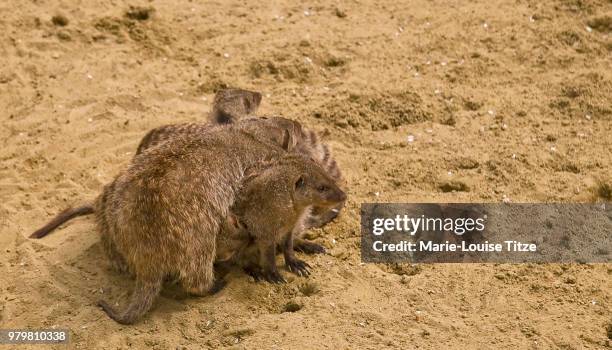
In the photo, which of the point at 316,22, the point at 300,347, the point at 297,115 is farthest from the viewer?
the point at 316,22

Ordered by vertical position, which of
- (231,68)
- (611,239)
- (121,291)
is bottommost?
(121,291)

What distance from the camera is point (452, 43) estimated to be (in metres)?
6.10

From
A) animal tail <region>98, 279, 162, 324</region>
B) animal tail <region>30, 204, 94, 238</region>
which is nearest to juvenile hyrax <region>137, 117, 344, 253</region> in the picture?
animal tail <region>30, 204, 94, 238</region>

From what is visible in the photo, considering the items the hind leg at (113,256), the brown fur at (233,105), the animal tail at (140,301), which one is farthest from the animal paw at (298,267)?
the brown fur at (233,105)

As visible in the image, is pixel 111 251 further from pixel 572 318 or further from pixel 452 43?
pixel 452 43

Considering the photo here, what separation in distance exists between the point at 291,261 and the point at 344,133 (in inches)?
54.2

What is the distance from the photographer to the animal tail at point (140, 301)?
3.83 meters

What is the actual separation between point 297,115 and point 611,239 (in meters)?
2.17

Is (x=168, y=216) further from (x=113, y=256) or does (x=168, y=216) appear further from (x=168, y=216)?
(x=113, y=256)

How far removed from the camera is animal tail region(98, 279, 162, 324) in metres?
3.83

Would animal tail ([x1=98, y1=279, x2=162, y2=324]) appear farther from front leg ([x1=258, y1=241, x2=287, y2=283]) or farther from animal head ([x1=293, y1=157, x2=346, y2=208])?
animal head ([x1=293, y1=157, x2=346, y2=208])

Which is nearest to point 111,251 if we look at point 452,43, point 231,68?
point 231,68

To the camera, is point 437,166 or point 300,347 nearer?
point 300,347

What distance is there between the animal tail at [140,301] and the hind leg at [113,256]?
0.84 feet
